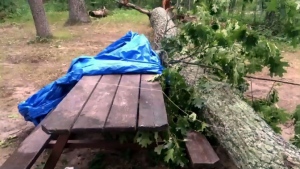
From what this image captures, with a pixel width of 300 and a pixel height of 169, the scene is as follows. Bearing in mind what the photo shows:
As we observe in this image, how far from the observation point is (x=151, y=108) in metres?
2.74

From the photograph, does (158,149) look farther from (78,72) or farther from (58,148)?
(78,72)

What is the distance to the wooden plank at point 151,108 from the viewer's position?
8.03 ft

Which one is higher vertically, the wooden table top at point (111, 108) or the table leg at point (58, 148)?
the wooden table top at point (111, 108)

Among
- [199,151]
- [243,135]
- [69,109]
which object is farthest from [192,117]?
[69,109]

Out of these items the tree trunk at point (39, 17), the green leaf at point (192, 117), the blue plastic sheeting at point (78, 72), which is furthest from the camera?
the tree trunk at point (39, 17)

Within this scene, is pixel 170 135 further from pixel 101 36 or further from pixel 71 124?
pixel 101 36

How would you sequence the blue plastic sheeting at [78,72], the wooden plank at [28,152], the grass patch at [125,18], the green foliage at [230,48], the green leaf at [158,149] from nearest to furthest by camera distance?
the wooden plank at [28,152]
the green leaf at [158,149]
the green foliage at [230,48]
the blue plastic sheeting at [78,72]
the grass patch at [125,18]

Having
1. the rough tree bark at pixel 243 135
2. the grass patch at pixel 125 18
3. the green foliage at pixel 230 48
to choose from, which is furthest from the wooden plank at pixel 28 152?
the grass patch at pixel 125 18

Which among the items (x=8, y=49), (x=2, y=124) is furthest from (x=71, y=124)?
(x=8, y=49)

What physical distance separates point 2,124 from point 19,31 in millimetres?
6596

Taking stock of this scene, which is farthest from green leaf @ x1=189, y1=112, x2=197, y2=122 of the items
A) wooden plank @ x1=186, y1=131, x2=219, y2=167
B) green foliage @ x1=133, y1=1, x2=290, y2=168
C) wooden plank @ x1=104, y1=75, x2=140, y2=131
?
wooden plank @ x1=104, y1=75, x2=140, y2=131

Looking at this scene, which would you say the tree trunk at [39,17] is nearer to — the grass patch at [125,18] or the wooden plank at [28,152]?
the grass patch at [125,18]

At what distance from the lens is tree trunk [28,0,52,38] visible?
8.37 metres

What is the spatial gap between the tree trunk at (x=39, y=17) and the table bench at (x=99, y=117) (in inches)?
224
